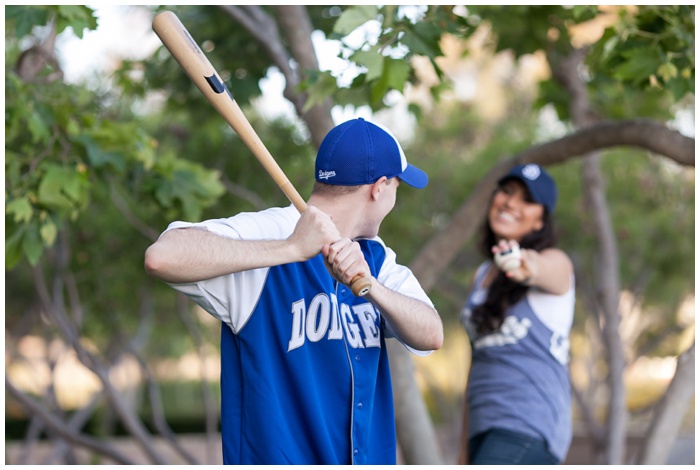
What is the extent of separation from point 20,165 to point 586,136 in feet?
8.83

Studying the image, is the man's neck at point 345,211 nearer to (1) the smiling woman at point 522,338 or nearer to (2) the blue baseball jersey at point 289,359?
(2) the blue baseball jersey at point 289,359

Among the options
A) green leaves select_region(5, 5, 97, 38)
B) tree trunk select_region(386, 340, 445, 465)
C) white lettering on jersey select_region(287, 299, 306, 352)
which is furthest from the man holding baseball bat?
tree trunk select_region(386, 340, 445, 465)

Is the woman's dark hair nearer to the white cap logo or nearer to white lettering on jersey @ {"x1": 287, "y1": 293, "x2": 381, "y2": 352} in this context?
the white cap logo

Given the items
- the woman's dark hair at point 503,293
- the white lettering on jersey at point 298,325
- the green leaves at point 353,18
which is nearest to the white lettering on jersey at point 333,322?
the white lettering on jersey at point 298,325

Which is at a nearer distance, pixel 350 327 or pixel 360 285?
pixel 360 285

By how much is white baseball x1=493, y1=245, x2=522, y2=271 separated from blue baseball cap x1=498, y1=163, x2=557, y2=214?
37cm

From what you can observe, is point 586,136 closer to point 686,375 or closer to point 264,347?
point 686,375

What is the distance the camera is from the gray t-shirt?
350 centimetres

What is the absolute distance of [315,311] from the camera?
7.84ft

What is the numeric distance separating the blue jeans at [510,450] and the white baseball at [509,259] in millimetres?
644

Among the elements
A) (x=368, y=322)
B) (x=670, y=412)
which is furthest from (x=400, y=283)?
(x=670, y=412)

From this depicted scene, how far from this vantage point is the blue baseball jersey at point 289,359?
2.30 meters

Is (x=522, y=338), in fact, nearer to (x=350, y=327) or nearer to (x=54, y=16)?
(x=350, y=327)

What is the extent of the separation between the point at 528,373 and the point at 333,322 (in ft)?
4.56
